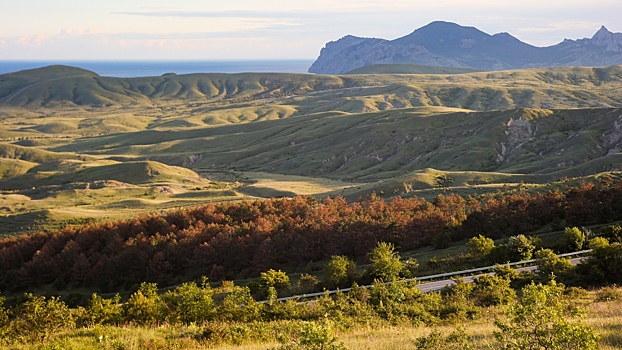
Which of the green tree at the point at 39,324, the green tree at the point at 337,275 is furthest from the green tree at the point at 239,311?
the green tree at the point at 337,275

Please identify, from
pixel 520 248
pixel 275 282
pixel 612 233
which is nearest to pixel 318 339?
pixel 275 282

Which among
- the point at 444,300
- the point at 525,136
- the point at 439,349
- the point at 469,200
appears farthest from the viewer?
the point at 525,136

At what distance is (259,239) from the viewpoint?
49844 millimetres

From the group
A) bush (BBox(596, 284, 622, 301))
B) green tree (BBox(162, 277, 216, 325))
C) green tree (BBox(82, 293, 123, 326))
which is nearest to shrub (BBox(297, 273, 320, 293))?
green tree (BBox(162, 277, 216, 325))

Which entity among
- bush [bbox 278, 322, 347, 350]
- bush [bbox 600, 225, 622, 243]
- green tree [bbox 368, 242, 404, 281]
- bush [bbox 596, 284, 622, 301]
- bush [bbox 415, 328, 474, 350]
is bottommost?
green tree [bbox 368, 242, 404, 281]

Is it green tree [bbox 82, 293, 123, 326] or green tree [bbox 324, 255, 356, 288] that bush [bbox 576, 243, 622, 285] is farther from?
green tree [bbox 82, 293, 123, 326]

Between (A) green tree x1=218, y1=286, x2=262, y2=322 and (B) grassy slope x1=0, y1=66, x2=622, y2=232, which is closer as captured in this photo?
(A) green tree x1=218, y1=286, x2=262, y2=322

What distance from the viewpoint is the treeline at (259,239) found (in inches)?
1853

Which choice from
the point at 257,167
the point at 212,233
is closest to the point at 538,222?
the point at 212,233

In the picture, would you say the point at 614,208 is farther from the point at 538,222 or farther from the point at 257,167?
the point at 257,167

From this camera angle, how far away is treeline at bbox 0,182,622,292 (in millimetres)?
47062

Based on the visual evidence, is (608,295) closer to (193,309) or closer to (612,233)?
(612,233)

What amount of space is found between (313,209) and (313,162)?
67.8 meters

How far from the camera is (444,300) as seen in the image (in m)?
26.5
